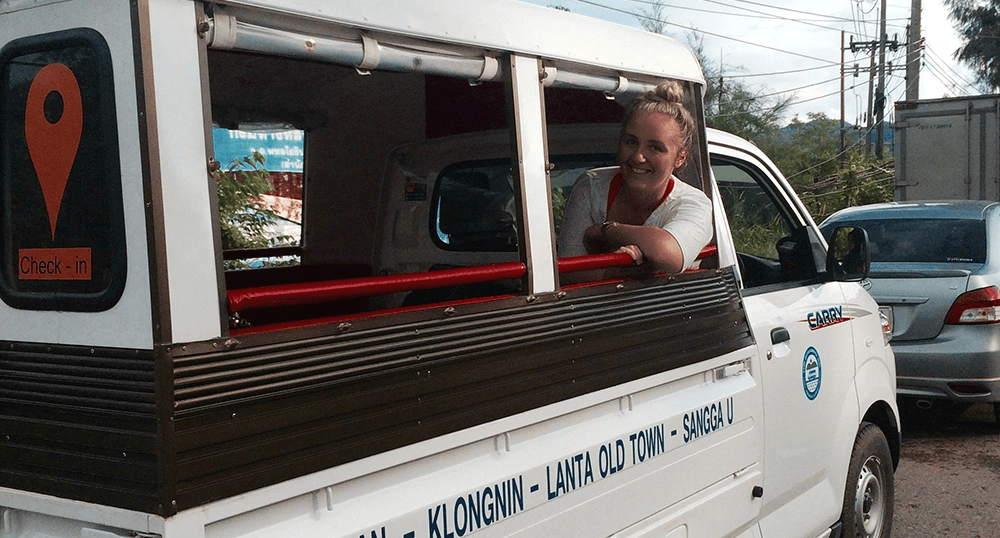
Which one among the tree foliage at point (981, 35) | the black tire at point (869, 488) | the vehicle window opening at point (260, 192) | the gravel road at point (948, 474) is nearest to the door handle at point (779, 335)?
the black tire at point (869, 488)

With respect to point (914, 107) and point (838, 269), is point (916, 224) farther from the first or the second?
point (914, 107)

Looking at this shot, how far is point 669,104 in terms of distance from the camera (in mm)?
3191

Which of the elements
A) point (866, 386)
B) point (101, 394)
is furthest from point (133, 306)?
point (866, 386)

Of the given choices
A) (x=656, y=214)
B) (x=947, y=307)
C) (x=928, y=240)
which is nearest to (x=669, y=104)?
(x=656, y=214)

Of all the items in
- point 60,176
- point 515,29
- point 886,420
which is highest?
point 515,29

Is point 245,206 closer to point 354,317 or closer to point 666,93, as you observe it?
point 666,93

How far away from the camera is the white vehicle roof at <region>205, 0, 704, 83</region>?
82.0 inches

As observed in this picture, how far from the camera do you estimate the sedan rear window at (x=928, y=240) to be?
7105mm

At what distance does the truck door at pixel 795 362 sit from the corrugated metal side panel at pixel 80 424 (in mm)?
2411

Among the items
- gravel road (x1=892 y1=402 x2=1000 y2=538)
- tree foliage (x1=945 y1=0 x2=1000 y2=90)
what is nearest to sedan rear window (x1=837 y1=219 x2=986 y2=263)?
gravel road (x1=892 y1=402 x2=1000 y2=538)

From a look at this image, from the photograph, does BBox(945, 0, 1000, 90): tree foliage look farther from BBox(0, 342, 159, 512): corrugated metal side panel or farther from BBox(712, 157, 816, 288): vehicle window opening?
BBox(0, 342, 159, 512): corrugated metal side panel

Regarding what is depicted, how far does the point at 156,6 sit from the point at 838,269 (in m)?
3.15

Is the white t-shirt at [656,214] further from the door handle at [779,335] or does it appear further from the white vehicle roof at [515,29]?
the door handle at [779,335]

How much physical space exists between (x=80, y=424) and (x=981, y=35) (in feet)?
141
